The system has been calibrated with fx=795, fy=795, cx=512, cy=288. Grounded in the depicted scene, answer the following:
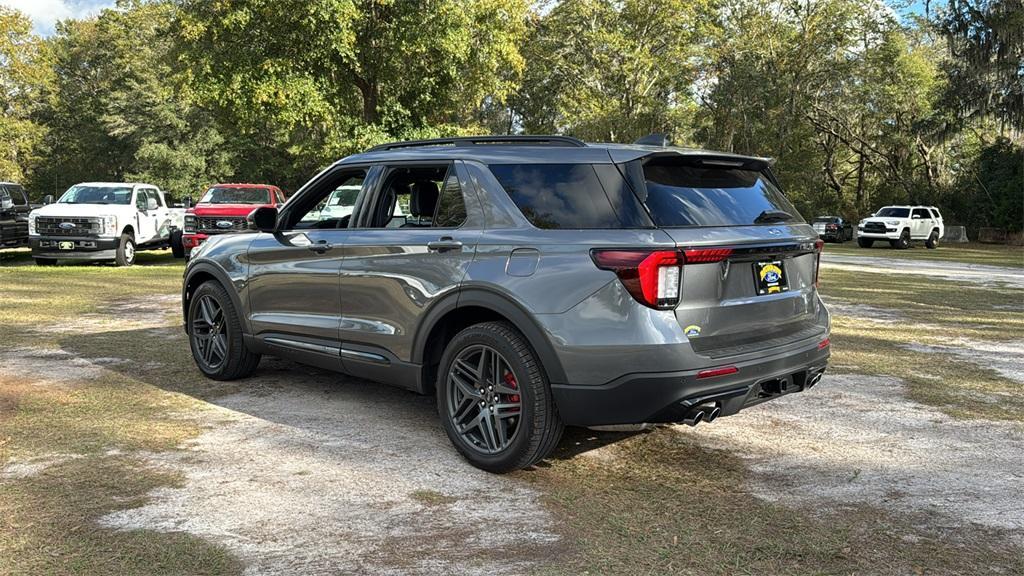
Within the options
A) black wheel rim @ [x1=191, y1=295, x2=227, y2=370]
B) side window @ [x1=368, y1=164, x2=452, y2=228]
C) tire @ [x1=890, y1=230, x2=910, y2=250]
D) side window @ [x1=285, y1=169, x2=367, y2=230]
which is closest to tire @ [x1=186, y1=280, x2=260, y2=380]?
black wheel rim @ [x1=191, y1=295, x2=227, y2=370]

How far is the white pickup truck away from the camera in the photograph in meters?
17.2

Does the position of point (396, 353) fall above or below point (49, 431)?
above

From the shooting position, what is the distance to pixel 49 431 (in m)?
4.96

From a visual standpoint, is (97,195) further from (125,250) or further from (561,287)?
(561,287)

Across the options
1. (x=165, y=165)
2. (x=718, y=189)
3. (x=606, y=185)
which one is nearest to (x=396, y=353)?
(x=606, y=185)

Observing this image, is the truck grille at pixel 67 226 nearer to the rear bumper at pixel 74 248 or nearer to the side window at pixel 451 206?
the rear bumper at pixel 74 248

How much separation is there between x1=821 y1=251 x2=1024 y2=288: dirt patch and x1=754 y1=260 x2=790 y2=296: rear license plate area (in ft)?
48.6

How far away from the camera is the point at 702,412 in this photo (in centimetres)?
391

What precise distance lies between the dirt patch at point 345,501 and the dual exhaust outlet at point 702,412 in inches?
33.5

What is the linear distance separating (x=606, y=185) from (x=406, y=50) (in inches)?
719

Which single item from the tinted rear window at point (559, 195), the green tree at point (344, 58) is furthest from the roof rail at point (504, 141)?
the green tree at point (344, 58)

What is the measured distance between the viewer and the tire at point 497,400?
13.4 ft

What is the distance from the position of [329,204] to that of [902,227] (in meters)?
33.3

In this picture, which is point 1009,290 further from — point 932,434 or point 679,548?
point 679,548
